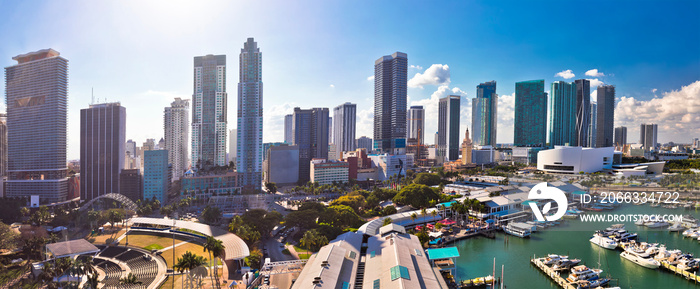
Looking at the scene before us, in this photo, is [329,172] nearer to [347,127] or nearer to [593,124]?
[347,127]

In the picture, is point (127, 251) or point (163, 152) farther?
point (163, 152)

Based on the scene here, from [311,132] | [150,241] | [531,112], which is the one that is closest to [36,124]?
[150,241]

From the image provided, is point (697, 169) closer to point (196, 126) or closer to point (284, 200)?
point (284, 200)

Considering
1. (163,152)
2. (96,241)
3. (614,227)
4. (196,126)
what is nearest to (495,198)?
(614,227)

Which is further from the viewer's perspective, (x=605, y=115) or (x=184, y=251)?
(x=605, y=115)

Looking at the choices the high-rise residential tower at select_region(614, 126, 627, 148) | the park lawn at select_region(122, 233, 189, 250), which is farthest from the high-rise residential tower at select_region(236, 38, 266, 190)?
the high-rise residential tower at select_region(614, 126, 627, 148)

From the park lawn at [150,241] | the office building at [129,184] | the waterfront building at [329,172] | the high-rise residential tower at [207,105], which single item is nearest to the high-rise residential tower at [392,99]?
the waterfront building at [329,172]

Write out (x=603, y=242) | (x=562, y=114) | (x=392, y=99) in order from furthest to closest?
(x=392, y=99)
(x=562, y=114)
(x=603, y=242)

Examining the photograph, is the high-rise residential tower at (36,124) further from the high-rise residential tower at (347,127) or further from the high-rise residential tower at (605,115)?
the high-rise residential tower at (605,115)
